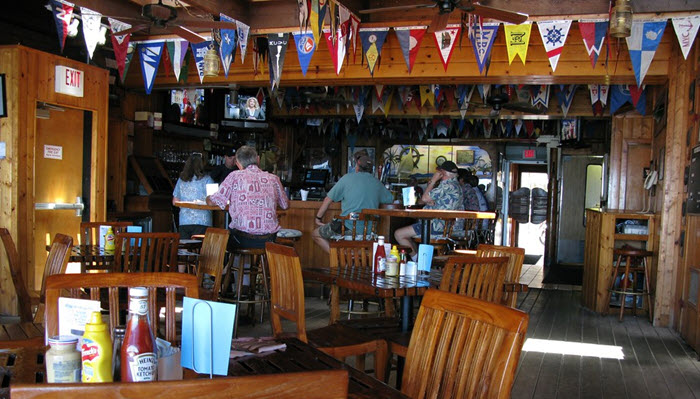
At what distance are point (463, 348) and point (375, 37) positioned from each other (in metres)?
5.19

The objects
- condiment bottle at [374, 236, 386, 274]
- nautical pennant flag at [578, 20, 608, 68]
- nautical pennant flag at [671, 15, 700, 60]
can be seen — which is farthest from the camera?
nautical pennant flag at [578, 20, 608, 68]

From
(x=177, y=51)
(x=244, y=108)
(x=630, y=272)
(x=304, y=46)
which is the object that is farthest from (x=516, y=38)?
(x=244, y=108)

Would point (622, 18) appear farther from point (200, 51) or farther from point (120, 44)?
point (120, 44)

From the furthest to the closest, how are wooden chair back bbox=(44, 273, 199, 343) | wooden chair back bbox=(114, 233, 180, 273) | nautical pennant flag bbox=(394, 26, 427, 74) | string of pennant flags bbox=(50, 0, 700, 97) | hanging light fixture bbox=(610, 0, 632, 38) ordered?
1. nautical pennant flag bbox=(394, 26, 427, 74)
2. string of pennant flags bbox=(50, 0, 700, 97)
3. hanging light fixture bbox=(610, 0, 632, 38)
4. wooden chair back bbox=(114, 233, 180, 273)
5. wooden chair back bbox=(44, 273, 199, 343)

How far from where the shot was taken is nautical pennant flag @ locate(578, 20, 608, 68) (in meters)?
5.75

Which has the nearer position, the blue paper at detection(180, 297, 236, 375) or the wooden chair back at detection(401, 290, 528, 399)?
the blue paper at detection(180, 297, 236, 375)

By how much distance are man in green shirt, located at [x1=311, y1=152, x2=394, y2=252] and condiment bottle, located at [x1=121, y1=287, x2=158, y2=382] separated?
4.90 metres

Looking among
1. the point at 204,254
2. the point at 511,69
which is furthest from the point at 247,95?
the point at 204,254

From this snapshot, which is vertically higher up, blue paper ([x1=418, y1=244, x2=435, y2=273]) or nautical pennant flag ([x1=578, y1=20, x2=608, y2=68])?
nautical pennant flag ([x1=578, y1=20, x2=608, y2=68])

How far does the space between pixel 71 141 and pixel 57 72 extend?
808mm

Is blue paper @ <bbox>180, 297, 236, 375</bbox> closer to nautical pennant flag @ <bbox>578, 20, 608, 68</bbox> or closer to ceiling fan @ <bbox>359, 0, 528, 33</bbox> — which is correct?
ceiling fan @ <bbox>359, 0, 528, 33</bbox>

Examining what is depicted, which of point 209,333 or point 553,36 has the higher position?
point 553,36

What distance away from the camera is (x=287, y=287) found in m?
3.10

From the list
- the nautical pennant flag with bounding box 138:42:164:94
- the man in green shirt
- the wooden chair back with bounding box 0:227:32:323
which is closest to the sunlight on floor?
the man in green shirt
